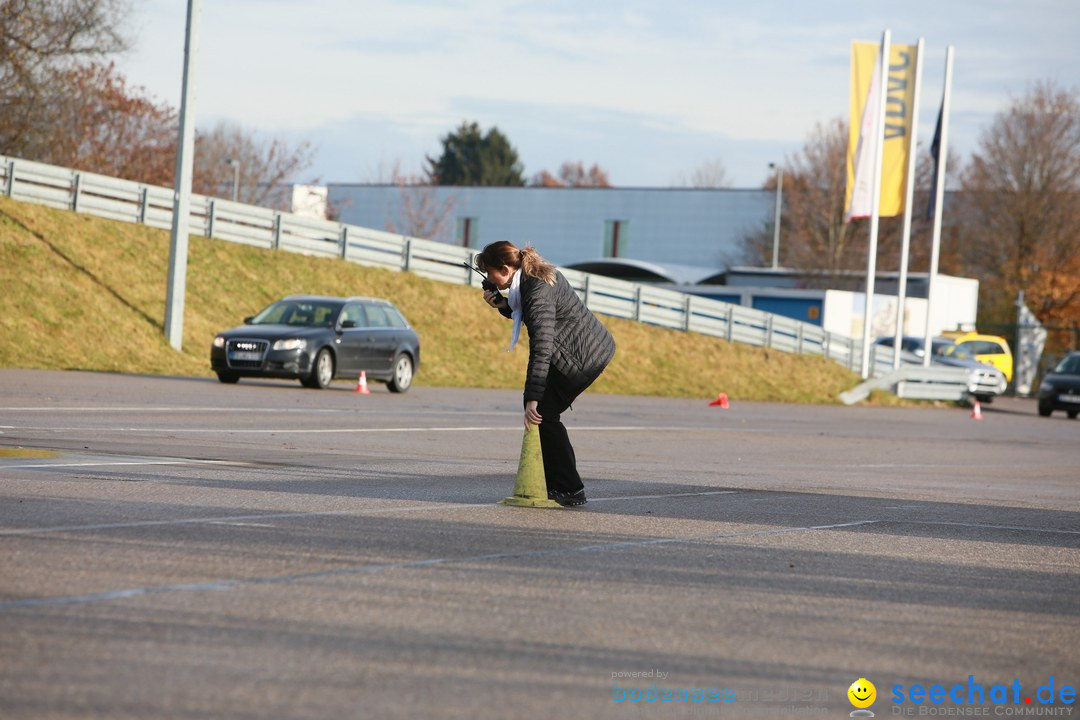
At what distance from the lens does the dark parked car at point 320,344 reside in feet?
84.6

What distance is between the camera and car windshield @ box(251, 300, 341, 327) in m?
26.9

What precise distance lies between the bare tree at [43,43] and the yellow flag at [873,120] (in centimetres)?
2151

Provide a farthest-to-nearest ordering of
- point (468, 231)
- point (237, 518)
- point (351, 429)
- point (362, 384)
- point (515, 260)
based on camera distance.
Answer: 1. point (468, 231)
2. point (362, 384)
3. point (351, 429)
4. point (515, 260)
5. point (237, 518)

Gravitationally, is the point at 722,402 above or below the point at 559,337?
below

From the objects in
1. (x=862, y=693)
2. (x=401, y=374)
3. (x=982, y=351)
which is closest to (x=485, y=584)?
(x=862, y=693)

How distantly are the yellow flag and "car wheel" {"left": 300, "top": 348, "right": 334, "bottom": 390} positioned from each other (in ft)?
55.4

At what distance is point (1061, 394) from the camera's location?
37.7 metres

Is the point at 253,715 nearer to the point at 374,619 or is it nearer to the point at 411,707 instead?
the point at 411,707

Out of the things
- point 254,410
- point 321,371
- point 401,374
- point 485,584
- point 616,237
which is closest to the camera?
point 485,584

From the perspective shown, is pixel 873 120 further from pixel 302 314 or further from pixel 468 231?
pixel 468 231

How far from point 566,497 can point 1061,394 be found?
30.0 metres

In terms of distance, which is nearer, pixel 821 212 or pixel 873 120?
pixel 873 120

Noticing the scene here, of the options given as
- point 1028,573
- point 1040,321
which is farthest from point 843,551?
point 1040,321

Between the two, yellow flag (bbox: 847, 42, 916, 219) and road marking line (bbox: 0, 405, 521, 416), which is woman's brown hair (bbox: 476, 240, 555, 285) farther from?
yellow flag (bbox: 847, 42, 916, 219)
